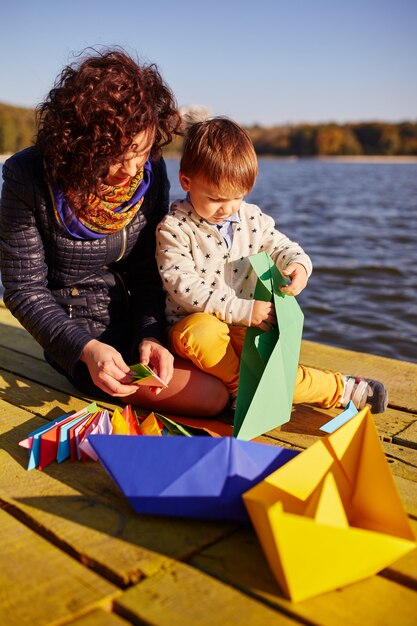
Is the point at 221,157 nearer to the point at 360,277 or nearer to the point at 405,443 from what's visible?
the point at 405,443

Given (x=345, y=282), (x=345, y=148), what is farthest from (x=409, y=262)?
(x=345, y=148)

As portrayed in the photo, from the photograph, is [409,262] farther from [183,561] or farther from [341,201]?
[341,201]

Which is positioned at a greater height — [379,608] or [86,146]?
[86,146]

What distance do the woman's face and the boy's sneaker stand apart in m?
1.03

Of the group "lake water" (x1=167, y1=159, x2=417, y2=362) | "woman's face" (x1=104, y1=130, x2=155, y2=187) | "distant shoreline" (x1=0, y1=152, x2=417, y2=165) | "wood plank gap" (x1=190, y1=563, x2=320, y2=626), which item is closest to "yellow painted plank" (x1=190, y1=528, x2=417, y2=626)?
"wood plank gap" (x1=190, y1=563, x2=320, y2=626)

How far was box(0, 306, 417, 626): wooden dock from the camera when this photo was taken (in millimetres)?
1092

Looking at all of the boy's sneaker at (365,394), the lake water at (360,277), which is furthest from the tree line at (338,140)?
the boy's sneaker at (365,394)

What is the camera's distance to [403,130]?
2670 inches

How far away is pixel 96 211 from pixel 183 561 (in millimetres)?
1179

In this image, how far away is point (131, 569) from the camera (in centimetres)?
120

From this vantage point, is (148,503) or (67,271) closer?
(148,503)

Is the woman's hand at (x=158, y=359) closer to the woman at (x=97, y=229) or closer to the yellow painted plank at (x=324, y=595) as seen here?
the woman at (x=97, y=229)

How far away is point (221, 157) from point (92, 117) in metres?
0.43

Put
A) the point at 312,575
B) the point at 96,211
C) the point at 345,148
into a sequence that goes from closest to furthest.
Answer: the point at 312,575 < the point at 96,211 < the point at 345,148
